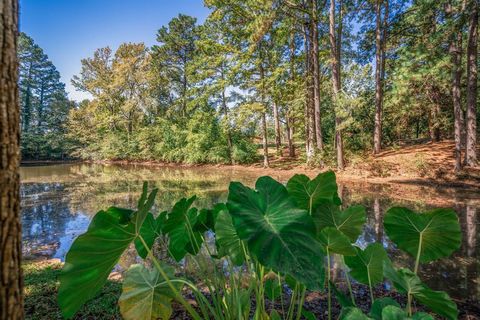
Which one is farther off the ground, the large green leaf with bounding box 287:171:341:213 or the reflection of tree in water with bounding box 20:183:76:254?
the large green leaf with bounding box 287:171:341:213

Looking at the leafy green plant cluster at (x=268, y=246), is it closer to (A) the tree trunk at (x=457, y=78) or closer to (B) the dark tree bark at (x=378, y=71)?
(A) the tree trunk at (x=457, y=78)

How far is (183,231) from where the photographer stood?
1.65 metres

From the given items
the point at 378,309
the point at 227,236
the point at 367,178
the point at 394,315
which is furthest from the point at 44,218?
the point at 367,178

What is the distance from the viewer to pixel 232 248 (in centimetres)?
148

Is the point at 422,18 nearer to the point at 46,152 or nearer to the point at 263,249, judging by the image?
the point at 263,249

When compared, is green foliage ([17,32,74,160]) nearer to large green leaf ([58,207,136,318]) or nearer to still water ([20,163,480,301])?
still water ([20,163,480,301])

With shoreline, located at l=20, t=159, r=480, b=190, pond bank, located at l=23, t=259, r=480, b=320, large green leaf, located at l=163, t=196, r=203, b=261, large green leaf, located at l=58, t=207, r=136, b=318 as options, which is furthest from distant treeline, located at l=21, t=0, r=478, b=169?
large green leaf, located at l=58, t=207, r=136, b=318

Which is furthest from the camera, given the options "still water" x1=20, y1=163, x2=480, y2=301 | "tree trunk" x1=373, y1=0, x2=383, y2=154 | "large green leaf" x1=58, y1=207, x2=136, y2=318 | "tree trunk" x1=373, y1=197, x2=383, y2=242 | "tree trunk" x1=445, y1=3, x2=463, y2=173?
"tree trunk" x1=373, y1=0, x2=383, y2=154

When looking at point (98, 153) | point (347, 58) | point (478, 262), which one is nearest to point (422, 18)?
point (478, 262)

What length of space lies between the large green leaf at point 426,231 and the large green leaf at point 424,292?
1.02 feet

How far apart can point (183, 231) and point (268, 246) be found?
908 mm

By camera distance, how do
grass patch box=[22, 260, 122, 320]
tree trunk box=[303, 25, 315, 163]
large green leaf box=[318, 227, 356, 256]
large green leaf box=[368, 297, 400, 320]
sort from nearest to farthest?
large green leaf box=[368, 297, 400, 320] < large green leaf box=[318, 227, 356, 256] < grass patch box=[22, 260, 122, 320] < tree trunk box=[303, 25, 315, 163]

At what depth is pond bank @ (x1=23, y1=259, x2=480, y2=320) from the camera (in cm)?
203

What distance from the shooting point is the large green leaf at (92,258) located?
93cm
